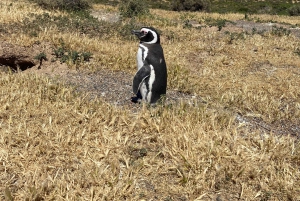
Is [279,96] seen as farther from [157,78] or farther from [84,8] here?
[84,8]

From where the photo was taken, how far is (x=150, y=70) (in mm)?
5258

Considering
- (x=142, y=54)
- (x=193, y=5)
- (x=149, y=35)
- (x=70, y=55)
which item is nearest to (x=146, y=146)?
(x=142, y=54)

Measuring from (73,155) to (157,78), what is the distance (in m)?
2.24

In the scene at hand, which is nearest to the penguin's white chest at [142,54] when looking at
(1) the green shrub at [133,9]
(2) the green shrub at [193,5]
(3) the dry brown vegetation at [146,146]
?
(3) the dry brown vegetation at [146,146]

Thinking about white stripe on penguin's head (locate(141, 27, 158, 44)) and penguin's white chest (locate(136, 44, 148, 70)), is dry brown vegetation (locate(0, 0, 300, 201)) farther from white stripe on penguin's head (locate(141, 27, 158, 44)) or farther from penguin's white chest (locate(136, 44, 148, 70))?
white stripe on penguin's head (locate(141, 27, 158, 44))

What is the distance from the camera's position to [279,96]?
6676 mm

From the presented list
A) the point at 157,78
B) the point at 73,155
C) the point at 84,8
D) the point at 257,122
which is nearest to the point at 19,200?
the point at 73,155

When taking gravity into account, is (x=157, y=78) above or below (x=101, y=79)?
above

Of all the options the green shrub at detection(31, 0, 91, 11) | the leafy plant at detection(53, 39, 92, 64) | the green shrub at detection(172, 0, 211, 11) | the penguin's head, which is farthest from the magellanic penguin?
the green shrub at detection(172, 0, 211, 11)

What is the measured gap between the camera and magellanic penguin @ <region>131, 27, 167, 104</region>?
5266 millimetres

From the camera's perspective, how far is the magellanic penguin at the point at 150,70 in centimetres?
527

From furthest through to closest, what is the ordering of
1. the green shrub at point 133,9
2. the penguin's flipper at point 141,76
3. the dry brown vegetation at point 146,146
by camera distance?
1. the green shrub at point 133,9
2. the penguin's flipper at point 141,76
3. the dry brown vegetation at point 146,146

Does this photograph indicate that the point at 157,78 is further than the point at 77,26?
No

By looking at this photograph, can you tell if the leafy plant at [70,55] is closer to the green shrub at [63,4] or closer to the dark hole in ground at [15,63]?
the dark hole in ground at [15,63]
